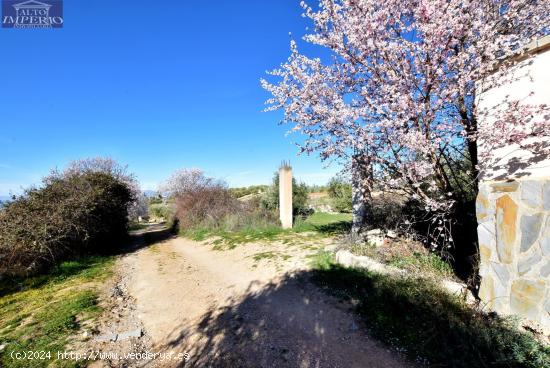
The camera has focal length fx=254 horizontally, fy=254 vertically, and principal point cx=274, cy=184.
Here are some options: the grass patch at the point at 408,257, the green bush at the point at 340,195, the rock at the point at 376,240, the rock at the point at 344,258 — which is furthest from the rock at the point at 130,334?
the green bush at the point at 340,195

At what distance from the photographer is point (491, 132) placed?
139 inches

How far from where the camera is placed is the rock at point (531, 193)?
305 cm

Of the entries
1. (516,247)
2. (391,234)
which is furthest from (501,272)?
(391,234)

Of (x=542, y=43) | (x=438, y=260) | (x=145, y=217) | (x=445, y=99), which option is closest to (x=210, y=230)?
(x=438, y=260)

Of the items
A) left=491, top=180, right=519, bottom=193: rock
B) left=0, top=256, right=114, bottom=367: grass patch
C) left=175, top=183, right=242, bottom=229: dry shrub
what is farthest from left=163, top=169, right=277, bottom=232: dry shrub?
left=491, top=180, right=519, bottom=193: rock

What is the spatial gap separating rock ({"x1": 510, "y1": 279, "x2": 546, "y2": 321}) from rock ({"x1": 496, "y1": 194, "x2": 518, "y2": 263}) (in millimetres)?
306

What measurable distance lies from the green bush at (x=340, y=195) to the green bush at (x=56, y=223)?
13.5m

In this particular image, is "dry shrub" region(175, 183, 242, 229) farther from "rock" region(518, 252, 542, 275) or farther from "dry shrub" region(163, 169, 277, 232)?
"rock" region(518, 252, 542, 275)

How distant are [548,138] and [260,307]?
4.88 metres

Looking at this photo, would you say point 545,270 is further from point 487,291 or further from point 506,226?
point 487,291

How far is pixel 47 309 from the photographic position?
5012 mm

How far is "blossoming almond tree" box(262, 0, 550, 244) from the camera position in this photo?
372 cm

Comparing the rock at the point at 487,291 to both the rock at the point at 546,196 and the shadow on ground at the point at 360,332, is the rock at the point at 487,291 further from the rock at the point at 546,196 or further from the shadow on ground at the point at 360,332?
the rock at the point at 546,196

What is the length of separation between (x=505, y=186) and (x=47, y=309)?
8098mm
